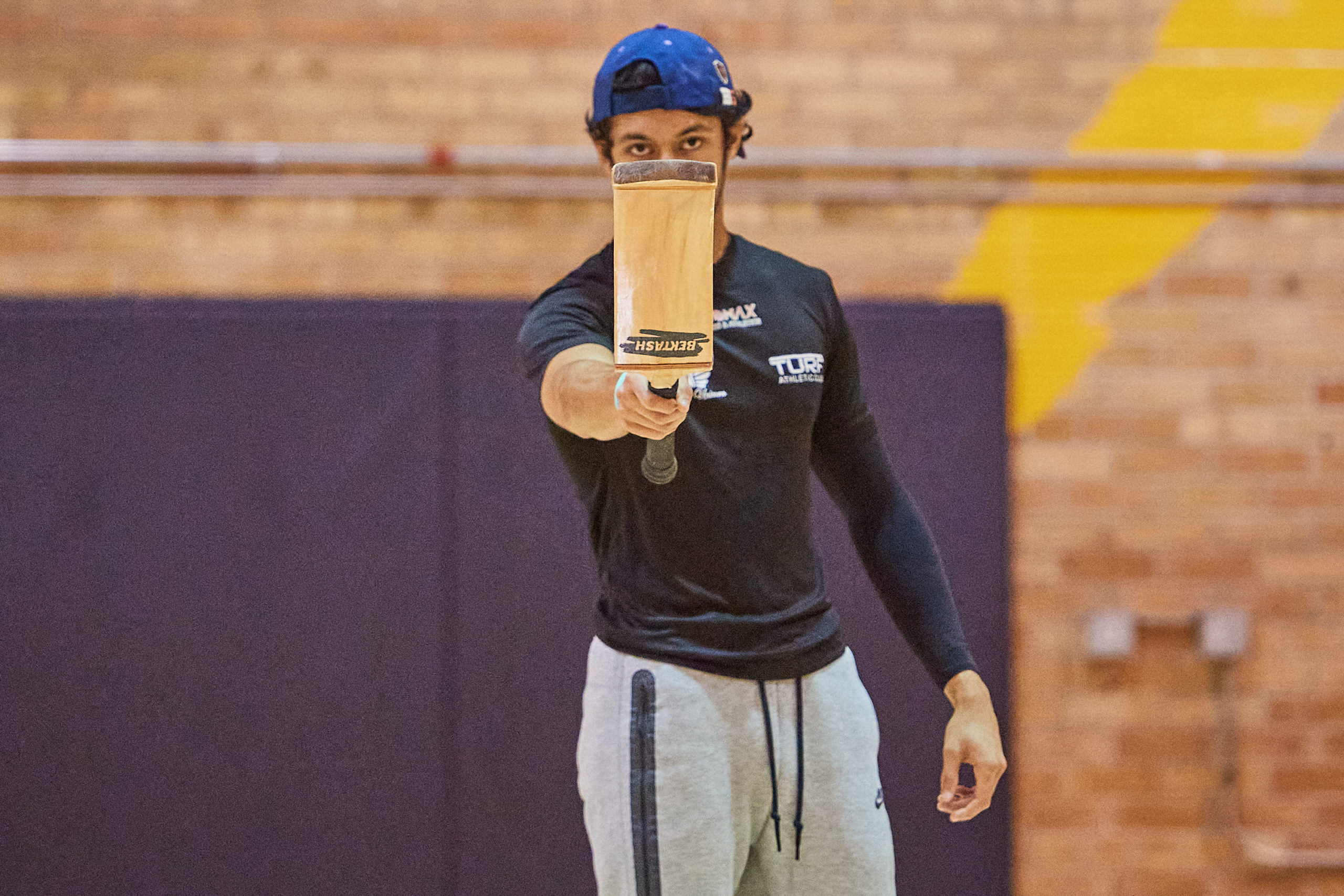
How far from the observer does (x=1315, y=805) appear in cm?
249

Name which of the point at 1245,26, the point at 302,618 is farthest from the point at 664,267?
the point at 1245,26

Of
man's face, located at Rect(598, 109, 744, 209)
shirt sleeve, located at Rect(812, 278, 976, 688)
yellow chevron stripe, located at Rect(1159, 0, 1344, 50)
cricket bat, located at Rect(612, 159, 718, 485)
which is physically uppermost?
yellow chevron stripe, located at Rect(1159, 0, 1344, 50)

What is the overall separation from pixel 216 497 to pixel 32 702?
584 millimetres

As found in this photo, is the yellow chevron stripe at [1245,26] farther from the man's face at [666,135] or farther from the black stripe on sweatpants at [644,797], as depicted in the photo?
the black stripe on sweatpants at [644,797]

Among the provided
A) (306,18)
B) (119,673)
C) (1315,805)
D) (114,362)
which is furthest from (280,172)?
(1315,805)

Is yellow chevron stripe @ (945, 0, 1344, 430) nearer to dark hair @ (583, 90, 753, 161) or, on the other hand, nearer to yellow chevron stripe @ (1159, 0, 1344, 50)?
yellow chevron stripe @ (1159, 0, 1344, 50)

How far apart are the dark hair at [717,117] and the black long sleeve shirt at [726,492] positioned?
0.13 meters

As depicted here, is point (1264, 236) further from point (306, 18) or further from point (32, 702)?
point (32, 702)

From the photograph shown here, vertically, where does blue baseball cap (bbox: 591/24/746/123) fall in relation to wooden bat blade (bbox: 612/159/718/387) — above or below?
above

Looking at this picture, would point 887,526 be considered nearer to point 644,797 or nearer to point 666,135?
point 644,797

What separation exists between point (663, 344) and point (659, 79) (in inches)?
17.4

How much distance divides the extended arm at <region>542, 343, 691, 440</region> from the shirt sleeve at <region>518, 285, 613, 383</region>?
3cm

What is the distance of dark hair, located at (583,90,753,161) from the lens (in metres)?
1.30

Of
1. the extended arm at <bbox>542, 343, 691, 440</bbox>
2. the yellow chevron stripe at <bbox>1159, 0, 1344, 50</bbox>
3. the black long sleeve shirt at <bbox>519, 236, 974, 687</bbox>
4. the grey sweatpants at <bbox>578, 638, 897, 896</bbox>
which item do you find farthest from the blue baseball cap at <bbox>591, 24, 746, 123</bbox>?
the yellow chevron stripe at <bbox>1159, 0, 1344, 50</bbox>
